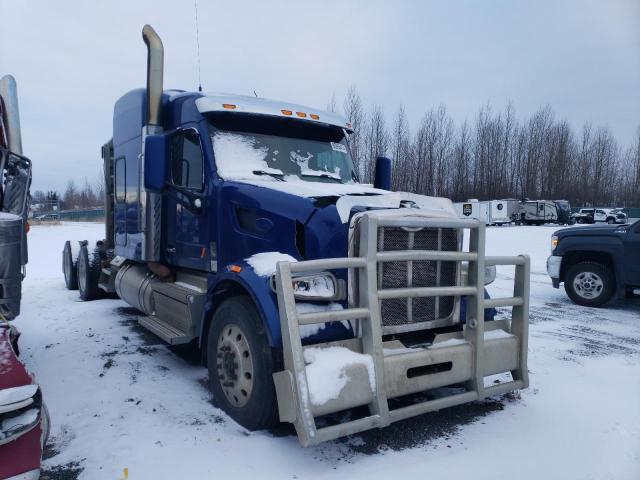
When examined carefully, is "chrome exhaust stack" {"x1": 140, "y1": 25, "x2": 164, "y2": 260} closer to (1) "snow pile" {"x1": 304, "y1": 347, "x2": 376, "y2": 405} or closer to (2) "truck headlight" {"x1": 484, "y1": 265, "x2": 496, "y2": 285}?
(1) "snow pile" {"x1": 304, "y1": 347, "x2": 376, "y2": 405}

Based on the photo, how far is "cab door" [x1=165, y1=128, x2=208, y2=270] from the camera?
4.71 metres

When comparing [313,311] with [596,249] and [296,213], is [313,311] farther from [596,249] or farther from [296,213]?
[596,249]

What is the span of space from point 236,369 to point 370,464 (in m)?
1.24

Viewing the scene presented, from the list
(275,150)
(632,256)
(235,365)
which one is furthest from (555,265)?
(235,365)

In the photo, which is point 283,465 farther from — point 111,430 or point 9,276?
point 9,276

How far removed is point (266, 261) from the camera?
3621mm

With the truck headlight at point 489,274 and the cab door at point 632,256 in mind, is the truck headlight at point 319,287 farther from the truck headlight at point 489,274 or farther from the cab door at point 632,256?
the cab door at point 632,256

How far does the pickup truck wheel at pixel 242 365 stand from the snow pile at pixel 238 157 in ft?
4.33

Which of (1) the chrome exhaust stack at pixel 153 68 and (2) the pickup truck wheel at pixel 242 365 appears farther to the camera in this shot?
(1) the chrome exhaust stack at pixel 153 68

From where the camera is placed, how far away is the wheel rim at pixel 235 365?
354cm

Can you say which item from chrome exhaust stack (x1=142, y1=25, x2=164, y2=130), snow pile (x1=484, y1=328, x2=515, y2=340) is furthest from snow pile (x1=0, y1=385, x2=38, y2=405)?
chrome exhaust stack (x1=142, y1=25, x2=164, y2=130)

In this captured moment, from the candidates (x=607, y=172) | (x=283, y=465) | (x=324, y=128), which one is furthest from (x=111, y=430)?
(x=607, y=172)

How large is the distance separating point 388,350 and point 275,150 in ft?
8.27

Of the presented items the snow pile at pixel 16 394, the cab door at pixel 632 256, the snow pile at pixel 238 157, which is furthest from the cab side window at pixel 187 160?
the cab door at pixel 632 256
